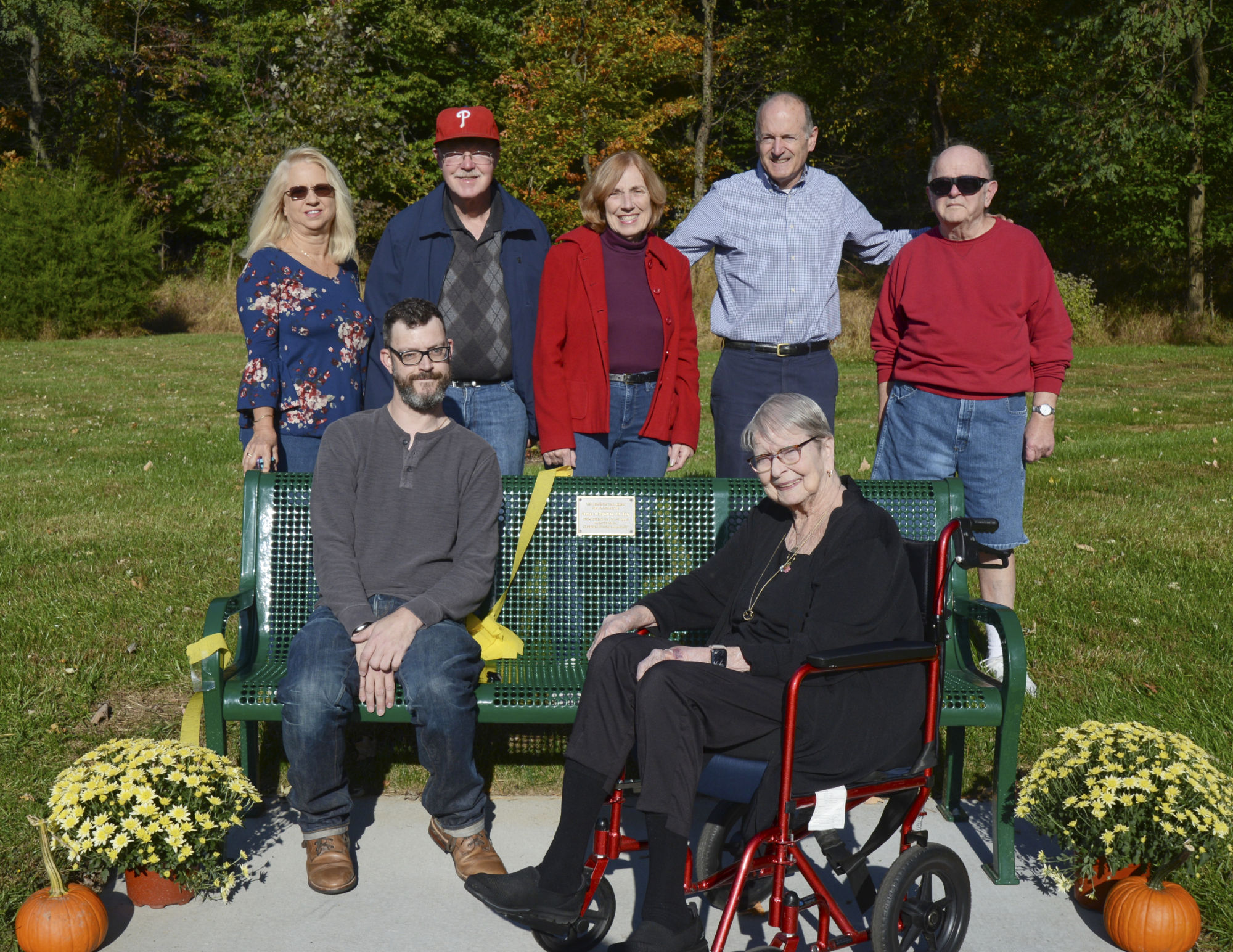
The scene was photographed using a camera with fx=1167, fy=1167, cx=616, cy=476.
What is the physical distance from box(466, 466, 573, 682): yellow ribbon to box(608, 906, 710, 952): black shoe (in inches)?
48.4

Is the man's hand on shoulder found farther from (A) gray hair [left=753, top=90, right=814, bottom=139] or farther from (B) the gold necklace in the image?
(A) gray hair [left=753, top=90, right=814, bottom=139]

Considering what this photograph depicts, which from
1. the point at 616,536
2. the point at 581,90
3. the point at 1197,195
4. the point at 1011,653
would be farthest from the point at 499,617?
the point at 1197,195

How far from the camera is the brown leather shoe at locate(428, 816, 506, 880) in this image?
3.64 metres

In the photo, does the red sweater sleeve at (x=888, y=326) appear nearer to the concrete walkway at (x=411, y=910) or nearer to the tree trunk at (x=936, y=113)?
the concrete walkway at (x=411, y=910)

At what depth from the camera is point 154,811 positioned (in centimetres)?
326

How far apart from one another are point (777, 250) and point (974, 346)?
939 millimetres

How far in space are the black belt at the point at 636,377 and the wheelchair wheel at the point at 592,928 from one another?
224 cm

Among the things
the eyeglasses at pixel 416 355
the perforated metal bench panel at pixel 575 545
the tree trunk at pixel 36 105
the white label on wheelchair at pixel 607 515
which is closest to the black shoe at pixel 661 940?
the perforated metal bench panel at pixel 575 545

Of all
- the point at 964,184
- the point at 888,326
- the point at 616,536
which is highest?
the point at 964,184

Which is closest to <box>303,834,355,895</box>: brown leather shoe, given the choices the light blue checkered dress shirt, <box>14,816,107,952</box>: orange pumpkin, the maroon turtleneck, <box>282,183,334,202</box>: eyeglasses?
<box>14,816,107,952</box>: orange pumpkin

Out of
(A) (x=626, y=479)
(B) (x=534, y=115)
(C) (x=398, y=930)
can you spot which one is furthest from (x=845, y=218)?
(B) (x=534, y=115)

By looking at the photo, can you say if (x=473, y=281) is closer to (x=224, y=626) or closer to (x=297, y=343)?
(x=297, y=343)

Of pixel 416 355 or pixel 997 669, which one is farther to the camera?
pixel 997 669

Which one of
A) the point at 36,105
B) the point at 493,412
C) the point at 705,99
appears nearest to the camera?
the point at 493,412
